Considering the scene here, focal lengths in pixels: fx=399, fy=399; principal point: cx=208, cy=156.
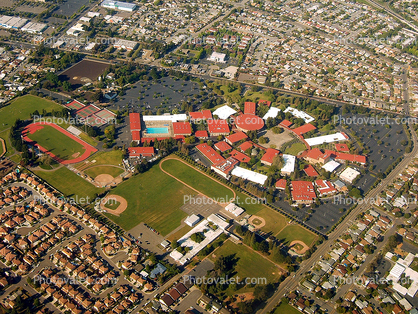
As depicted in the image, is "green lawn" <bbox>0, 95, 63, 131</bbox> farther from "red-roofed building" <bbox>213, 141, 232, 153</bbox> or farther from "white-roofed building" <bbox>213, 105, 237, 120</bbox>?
"red-roofed building" <bbox>213, 141, 232, 153</bbox>

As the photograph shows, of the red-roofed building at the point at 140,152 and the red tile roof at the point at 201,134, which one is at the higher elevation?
the red tile roof at the point at 201,134

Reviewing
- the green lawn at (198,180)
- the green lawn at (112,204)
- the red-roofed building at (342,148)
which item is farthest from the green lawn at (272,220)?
the green lawn at (112,204)

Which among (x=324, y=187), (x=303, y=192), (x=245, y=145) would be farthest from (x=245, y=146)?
(x=324, y=187)

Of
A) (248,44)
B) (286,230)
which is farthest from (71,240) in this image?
(248,44)

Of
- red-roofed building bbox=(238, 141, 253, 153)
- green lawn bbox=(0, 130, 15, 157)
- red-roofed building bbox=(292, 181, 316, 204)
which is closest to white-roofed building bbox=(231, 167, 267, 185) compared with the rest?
red-roofed building bbox=(292, 181, 316, 204)

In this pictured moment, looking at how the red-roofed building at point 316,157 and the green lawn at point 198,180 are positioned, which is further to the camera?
the red-roofed building at point 316,157

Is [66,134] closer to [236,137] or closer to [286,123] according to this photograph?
[236,137]

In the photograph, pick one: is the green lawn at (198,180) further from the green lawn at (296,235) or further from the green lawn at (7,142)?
the green lawn at (7,142)
